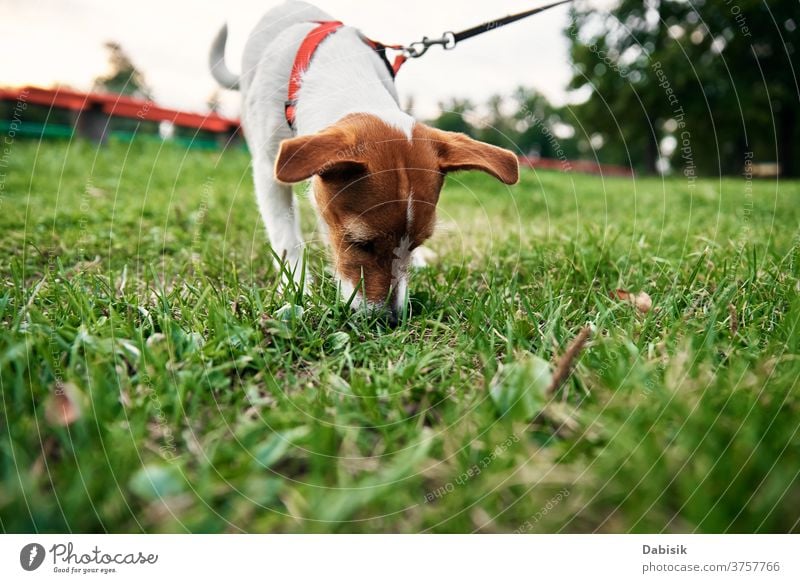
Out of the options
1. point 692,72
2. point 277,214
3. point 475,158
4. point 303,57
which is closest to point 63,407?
point 475,158

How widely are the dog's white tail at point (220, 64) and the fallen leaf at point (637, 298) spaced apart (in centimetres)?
352

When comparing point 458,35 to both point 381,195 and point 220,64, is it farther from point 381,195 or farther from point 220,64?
point 220,64

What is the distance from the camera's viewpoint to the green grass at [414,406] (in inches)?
47.3

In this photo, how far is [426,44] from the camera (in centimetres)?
350

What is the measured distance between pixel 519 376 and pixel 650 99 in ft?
61.3

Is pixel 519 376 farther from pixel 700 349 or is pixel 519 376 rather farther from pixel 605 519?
pixel 700 349

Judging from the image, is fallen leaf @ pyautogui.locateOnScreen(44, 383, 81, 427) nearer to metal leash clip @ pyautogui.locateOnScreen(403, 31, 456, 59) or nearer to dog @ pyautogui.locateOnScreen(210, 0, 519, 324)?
dog @ pyautogui.locateOnScreen(210, 0, 519, 324)

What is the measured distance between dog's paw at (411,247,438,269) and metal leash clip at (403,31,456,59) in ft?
4.34

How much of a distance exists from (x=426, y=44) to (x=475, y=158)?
120 centimetres

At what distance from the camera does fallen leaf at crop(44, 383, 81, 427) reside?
1.40 m

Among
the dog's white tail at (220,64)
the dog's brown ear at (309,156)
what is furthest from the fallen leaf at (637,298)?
the dog's white tail at (220,64)

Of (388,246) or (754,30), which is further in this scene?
(754,30)
